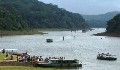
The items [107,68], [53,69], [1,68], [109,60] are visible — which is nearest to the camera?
[1,68]

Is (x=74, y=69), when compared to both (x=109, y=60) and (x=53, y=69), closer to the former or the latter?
(x=53, y=69)

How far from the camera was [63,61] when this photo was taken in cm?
9525

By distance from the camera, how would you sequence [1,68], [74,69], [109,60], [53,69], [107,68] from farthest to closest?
[109,60] → [107,68] → [74,69] → [53,69] → [1,68]

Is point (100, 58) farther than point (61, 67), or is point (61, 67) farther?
point (100, 58)

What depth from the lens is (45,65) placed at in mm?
91312

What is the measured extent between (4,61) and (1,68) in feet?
31.1

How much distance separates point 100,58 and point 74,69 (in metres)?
30.7

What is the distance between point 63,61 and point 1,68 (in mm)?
21441

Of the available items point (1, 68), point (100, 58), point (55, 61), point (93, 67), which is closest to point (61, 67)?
point (55, 61)

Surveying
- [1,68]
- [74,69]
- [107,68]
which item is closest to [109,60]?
[107,68]

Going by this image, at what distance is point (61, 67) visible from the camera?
9344cm

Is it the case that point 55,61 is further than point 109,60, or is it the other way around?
point 109,60

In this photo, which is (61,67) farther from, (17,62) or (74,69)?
(17,62)

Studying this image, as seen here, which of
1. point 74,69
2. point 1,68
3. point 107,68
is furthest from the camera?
point 107,68
